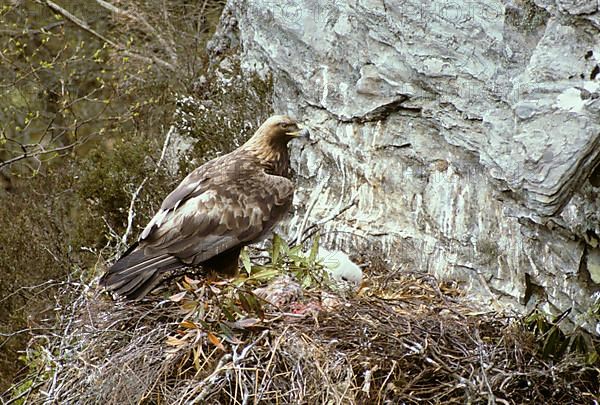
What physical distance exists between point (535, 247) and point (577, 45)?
49.2 inches

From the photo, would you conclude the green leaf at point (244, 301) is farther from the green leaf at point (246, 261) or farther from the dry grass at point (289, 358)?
the green leaf at point (246, 261)

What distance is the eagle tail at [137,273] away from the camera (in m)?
6.03

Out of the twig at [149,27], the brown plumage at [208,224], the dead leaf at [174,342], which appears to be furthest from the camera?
the twig at [149,27]

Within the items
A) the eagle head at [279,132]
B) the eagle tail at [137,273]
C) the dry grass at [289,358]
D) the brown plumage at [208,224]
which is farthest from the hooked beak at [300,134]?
the dry grass at [289,358]

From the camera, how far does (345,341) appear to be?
5.61 m

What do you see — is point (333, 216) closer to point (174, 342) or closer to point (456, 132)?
point (456, 132)

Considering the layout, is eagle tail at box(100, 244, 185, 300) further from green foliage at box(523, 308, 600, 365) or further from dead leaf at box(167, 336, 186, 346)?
green foliage at box(523, 308, 600, 365)

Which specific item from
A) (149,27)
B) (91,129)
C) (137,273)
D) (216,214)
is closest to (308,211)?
(216,214)

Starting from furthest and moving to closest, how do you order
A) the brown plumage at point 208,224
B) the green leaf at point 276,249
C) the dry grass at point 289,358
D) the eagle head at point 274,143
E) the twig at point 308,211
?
the twig at point 308,211 < the eagle head at point 274,143 < the green leaf at point 276,249 < the brown plumage at point 208,224 < the dry grass at point 289,358

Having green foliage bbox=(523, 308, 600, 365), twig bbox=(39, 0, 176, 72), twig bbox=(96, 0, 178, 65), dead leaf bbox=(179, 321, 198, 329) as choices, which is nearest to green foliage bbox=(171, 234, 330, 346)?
dead leaf bbox=(179, 321, 198, 329)

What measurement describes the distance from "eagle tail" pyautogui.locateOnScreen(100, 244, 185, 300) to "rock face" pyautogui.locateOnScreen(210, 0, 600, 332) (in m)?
1.33

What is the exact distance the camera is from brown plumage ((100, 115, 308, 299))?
242 inches

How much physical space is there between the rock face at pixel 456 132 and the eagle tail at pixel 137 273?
133 cm

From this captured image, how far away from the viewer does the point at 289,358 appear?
5.47 metres
